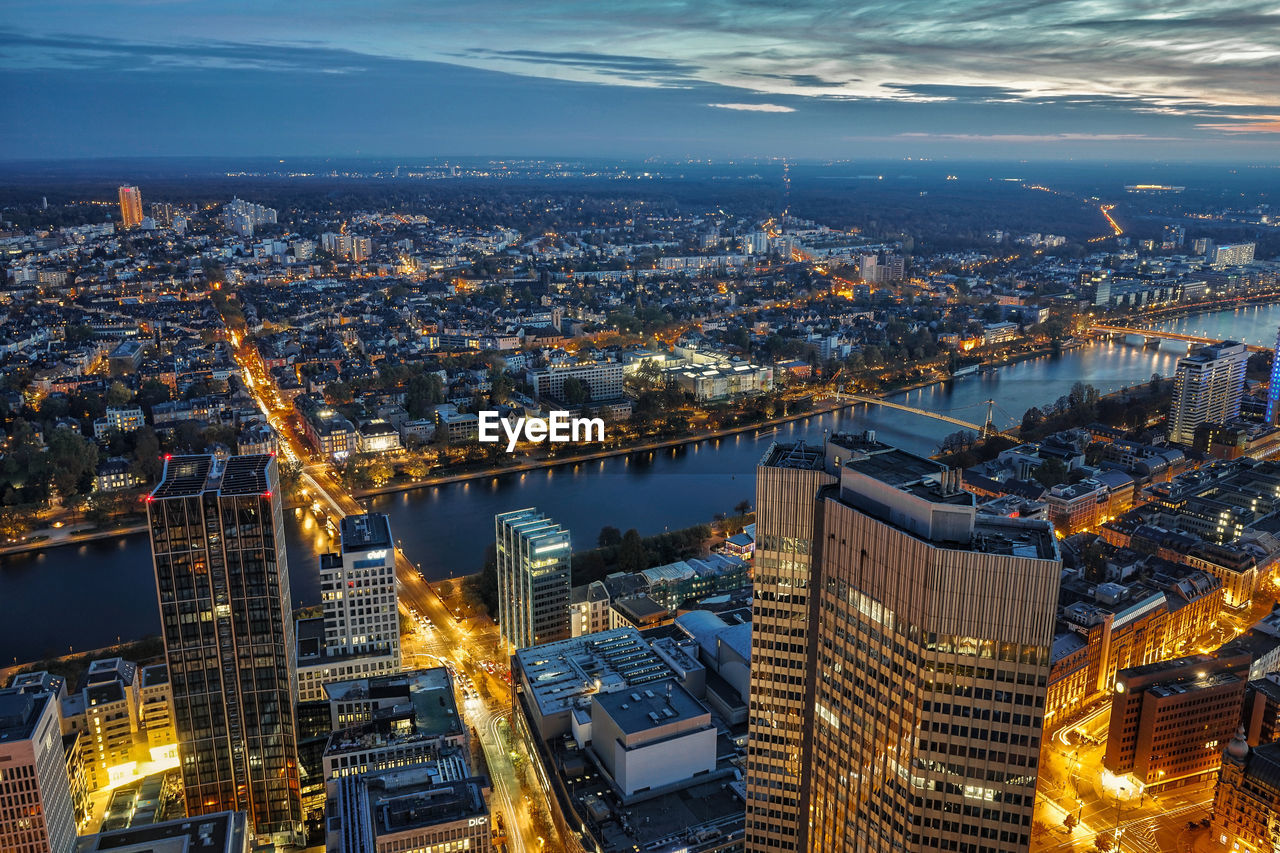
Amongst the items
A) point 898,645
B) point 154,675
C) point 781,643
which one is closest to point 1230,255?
point 781,643

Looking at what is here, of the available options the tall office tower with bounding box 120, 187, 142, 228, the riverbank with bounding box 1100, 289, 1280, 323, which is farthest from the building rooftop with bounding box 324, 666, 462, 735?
the tall office tower with bounding box 120, 187, 142, 228

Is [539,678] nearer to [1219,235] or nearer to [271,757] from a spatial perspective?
[271,757]

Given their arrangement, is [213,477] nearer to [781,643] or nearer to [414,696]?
[414,696]

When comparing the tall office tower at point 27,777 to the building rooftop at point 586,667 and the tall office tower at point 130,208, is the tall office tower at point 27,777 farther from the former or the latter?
the tall office tower at point 130,208

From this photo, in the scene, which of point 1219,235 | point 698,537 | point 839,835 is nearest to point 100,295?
point 698,537

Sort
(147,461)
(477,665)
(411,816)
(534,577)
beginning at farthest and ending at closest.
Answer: (147,461), (477,665), (534,577), (411,816)

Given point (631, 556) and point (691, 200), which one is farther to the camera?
point (691, 200)

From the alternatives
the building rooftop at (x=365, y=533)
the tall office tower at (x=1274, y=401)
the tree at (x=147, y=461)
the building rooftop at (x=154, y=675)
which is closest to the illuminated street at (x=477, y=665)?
the building rooftop at (x=365, y=533)
